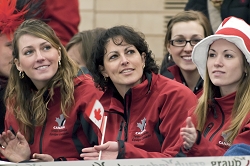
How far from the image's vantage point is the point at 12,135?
666 cm

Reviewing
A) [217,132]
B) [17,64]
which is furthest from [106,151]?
[17,64]

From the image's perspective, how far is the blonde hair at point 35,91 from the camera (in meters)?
6.80

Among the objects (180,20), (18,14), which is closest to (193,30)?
(180,20)

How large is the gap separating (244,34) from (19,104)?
2083 mm

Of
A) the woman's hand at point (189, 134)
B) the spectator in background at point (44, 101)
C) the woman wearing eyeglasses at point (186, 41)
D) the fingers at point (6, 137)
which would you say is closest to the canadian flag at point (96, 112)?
the spectator in background at point (44, 101)

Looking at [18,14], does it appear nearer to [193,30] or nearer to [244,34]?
[193,30]

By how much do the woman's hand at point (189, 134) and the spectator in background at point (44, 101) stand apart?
1.20 m

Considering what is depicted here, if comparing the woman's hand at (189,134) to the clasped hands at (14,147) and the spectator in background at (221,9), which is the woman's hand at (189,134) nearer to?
the clasped hands at (14,147)

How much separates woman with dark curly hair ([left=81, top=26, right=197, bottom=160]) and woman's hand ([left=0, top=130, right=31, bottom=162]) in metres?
0.71

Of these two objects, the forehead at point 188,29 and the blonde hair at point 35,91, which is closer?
the blonde hair at point 35,91

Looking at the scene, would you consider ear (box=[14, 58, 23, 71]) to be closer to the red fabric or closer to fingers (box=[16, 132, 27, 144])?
fingers (box=[16, 132, 27, 144])

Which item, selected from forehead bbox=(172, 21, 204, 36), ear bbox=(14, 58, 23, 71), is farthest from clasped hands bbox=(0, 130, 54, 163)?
forehead bbox=(172, 21, 204, 36)

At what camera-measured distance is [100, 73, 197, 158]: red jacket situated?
20.2 feet

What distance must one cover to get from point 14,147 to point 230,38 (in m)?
1.97
